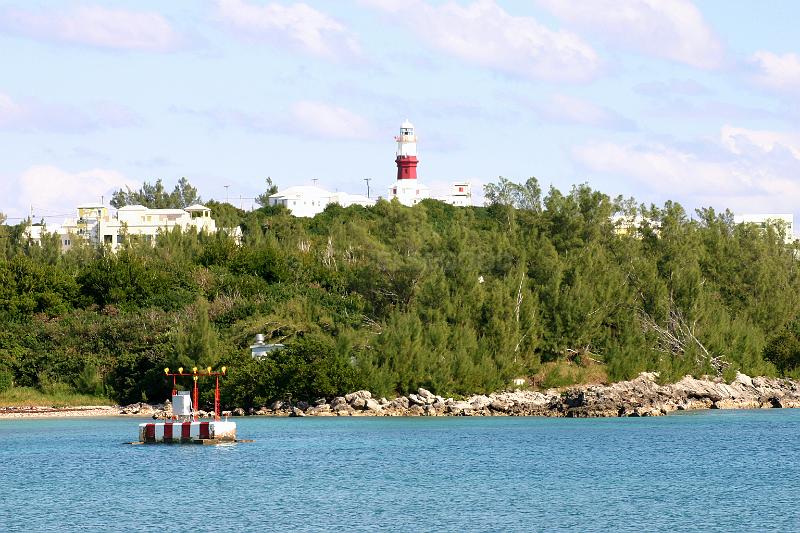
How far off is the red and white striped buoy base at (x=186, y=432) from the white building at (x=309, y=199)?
250 ft

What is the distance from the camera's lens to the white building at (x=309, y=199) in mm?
117188

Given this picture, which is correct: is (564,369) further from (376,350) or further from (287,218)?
(287,218)

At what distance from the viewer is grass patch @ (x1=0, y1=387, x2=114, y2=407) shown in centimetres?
5266

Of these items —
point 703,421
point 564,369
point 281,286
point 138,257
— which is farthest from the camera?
point 138,257

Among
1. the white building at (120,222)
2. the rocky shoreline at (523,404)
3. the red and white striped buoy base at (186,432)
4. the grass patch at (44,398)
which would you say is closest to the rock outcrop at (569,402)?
the rocky shoreline at (523,404)

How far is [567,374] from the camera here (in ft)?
187

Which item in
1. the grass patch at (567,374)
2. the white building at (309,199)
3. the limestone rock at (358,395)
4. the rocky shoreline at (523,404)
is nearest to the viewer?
the rocky shoreline at (523,404)

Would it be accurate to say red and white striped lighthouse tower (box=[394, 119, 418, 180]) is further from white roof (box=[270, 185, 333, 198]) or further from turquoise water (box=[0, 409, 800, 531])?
turquoise water (box=[0, 409, 800, 531])

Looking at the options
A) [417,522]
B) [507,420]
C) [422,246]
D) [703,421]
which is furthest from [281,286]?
[417,522]

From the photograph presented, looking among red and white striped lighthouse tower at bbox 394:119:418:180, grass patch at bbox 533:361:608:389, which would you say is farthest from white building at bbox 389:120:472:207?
grass patch at bbox 533:361:608:389

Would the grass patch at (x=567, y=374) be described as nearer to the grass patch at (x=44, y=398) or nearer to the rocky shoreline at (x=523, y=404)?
the rocky shoreline at (x=523, y=404)

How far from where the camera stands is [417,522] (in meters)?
27.1

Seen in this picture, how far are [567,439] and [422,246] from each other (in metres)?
24.5

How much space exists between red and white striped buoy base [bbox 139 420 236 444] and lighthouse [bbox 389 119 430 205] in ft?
261
